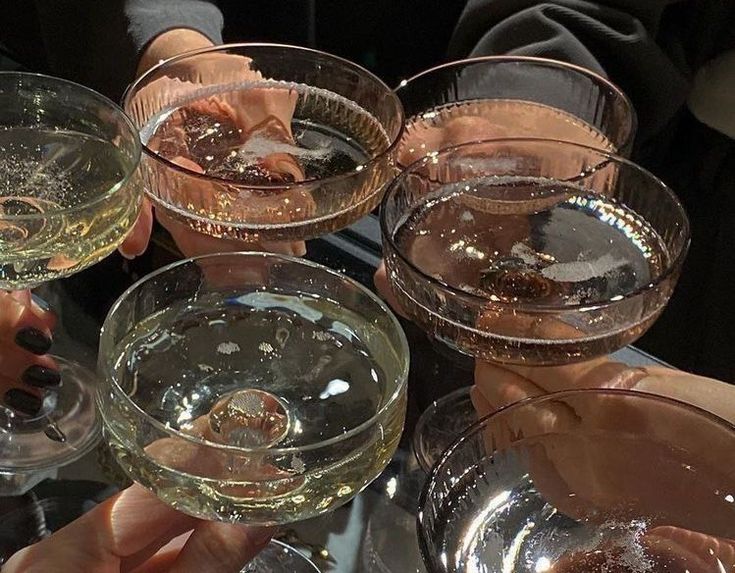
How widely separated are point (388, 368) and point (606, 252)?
0.16 m

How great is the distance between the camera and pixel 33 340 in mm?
709

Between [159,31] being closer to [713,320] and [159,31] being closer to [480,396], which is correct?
[480,396]

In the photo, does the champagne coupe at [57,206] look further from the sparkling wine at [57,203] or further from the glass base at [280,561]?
the glass base at [280,561]

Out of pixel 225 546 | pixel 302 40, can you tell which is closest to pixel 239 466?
pixel 225 546

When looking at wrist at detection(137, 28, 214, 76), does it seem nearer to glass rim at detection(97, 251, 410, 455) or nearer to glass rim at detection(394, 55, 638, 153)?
glass rim at detection(394, 55, 638, 153)

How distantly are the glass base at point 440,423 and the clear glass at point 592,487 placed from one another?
6.0 inches

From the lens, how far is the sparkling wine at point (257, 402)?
0.44m

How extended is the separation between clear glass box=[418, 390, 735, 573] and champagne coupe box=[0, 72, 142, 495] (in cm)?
23

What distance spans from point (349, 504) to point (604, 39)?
0.55m

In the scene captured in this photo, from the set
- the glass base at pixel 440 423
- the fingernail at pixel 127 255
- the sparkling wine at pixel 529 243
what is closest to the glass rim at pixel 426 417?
the glass base at pixel 440 423

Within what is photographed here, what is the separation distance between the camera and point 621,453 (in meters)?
0.48

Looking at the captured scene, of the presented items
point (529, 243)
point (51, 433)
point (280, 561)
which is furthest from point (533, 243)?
point (51, 433)

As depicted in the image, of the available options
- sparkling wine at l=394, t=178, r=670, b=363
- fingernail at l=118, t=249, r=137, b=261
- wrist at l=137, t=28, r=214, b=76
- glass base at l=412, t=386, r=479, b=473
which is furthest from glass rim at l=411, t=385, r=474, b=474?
wrist at l=137, t=28, r=214, b=76

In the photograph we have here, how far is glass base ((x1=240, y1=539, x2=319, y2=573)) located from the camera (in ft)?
1.97
